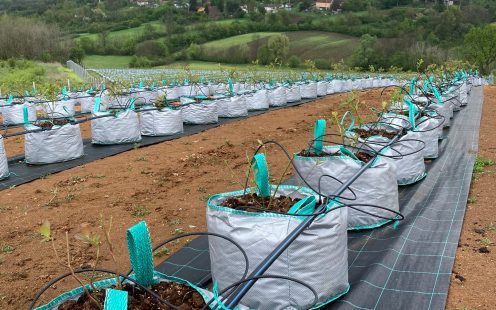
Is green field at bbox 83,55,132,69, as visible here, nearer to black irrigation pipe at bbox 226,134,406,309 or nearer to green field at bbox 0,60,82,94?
green field at bbox 0,60,82,94

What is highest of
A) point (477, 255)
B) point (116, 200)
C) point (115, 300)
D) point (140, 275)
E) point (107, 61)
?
point (115, 300)

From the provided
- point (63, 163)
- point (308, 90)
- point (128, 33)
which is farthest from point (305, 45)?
point (63, 163)

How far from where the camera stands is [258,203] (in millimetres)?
Answer: 2695

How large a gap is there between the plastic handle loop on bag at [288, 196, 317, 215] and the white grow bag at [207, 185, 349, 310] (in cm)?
9

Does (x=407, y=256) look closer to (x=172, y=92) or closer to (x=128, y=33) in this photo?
(x=172, y=92)

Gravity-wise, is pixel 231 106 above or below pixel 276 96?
Result: above

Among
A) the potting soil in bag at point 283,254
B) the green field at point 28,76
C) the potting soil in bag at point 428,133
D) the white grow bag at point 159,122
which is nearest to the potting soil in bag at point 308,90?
the white grow bag at point 159,122

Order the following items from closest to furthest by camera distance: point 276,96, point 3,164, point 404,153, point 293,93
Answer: point 404,153, point 3,164, point 276,96, point 293,93

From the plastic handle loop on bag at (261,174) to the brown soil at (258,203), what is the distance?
0.05 meters

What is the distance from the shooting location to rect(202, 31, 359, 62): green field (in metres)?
44.1

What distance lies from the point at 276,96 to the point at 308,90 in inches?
139

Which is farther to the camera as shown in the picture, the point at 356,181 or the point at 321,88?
the point at 321,88

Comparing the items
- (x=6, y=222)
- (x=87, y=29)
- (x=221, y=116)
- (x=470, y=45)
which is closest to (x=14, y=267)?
(x=6, y=222)

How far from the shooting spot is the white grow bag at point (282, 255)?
7.72 feet
